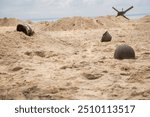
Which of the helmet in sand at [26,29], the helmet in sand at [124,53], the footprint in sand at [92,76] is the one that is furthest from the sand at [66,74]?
the helmet in sand at [26,29]

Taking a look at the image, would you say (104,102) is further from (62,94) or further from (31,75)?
(31,75)

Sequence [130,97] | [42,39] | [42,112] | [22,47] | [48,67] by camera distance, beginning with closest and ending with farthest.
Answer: [42,112], [130,97], [48,67], [22,47], [42,39]

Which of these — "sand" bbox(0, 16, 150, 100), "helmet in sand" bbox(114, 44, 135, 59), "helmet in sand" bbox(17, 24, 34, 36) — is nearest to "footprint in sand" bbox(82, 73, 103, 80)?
"sand" bbox(0, 16, 150, 100)

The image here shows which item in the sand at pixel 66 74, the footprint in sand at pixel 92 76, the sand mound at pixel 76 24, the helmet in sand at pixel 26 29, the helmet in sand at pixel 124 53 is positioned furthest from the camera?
the sand mound at pixel 76 24

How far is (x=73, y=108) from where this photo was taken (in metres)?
3.62

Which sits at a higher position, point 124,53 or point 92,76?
point 124,53

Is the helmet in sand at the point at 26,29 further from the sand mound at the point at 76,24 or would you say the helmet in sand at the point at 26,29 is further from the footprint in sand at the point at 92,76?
the sand mound at the point at 76,24

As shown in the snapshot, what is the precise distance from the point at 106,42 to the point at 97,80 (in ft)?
19.8

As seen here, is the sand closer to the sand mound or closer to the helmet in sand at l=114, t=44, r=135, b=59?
the helmet in sand at l=114, t=44, r=135, b=59

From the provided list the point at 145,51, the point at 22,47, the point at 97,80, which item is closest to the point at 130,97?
the point at 97,80

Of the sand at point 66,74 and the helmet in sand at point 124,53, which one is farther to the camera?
the helmet in sand at point 124,53

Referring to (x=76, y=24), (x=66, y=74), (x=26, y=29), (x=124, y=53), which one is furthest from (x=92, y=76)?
(x=76, y=24)

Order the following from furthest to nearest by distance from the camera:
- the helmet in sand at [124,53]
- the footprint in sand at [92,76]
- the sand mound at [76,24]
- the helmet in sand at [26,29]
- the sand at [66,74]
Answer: the sand mound at [76,24]
the helmet in sand at [26,29]
the helmet in sand at [124,53]
the footprint in sand at [92,76]
the sand at [66,74]

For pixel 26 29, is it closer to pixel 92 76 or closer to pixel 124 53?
pixel 124 53
